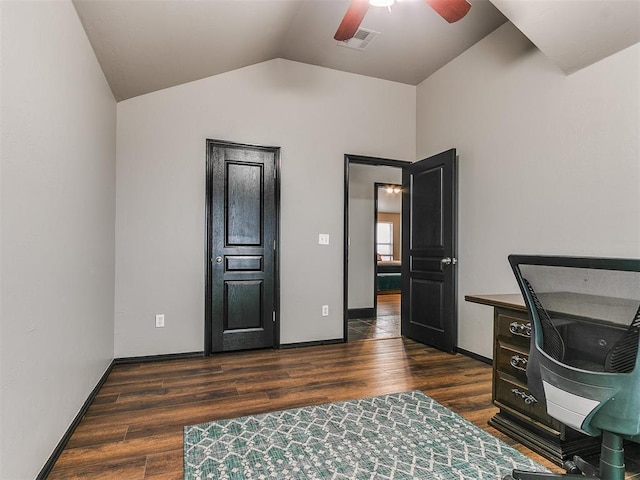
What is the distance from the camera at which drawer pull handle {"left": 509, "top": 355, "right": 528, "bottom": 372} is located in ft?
6.88

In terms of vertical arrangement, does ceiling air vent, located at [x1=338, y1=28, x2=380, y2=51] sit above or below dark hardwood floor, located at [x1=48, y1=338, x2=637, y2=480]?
above

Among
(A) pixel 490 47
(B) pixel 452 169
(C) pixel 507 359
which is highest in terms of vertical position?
(A) pixel 490 47

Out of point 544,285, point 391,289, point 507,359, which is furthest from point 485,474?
point 391,289

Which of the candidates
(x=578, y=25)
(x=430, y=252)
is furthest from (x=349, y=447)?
(x=578, y=25)

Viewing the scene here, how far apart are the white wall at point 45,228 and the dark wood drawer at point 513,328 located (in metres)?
2.42

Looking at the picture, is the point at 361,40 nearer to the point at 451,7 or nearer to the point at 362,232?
the point at 451,7

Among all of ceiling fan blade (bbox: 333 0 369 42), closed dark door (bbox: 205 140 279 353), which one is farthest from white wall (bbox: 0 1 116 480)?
ceiling fan blade (bbox: 333 0 369 42)

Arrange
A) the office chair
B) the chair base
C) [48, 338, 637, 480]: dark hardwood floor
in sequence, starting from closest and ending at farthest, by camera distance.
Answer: the office chair, the chair base, [48, 338, 637, 480]: dark hardwood floor

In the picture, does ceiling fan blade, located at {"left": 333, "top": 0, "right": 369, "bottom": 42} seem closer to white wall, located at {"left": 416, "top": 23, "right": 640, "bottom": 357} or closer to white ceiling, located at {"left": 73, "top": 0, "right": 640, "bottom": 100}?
white ceiling, located at {"left": 73, "top": 0, "right": 640, "bottom": 100}

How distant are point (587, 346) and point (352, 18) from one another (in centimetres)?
224

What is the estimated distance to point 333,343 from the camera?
13.5 ft

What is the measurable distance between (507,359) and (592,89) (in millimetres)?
1933

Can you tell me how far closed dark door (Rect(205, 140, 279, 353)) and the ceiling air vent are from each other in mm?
1281

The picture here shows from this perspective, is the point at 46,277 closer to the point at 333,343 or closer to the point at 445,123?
the point at 333,343
